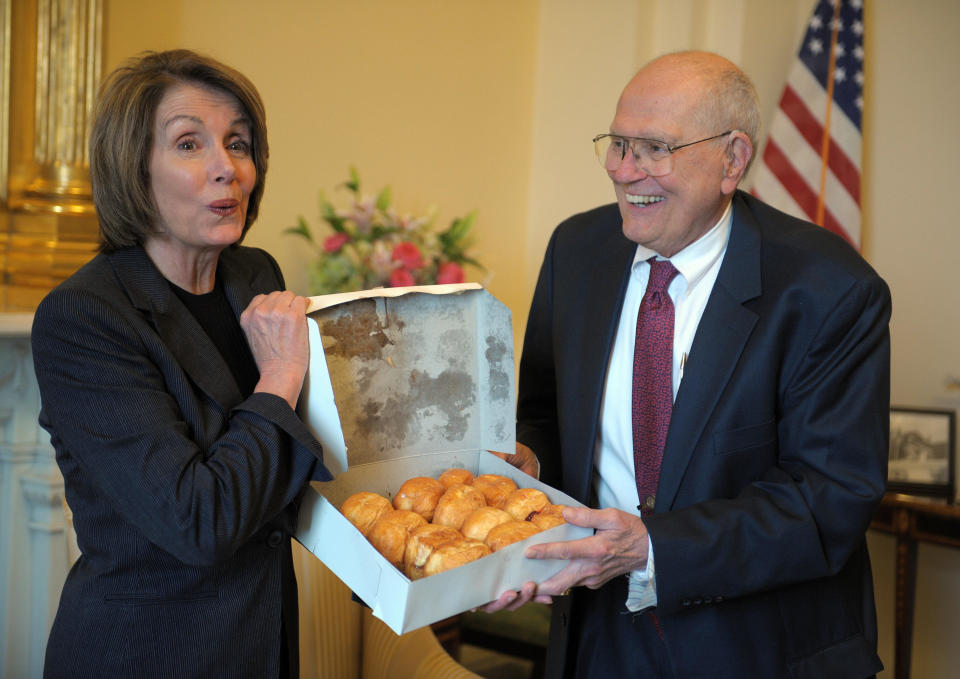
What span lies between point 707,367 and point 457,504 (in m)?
0.54

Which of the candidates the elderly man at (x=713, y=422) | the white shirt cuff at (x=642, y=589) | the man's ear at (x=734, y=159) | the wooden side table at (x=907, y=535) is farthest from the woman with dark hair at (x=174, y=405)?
the wooden side table at (x=907, y=535)

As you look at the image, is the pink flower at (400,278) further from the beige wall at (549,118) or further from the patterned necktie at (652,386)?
the patterned necktie at (652,386)

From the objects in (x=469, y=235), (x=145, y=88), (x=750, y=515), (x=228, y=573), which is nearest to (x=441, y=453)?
(x=228, y=573)

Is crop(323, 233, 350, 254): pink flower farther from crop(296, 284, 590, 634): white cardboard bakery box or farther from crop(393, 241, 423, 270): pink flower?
crop(296, 284, 590, 634): white cardboard bakery box

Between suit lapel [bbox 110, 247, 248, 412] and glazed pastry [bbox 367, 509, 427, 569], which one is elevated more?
suit lapel [bbox 110, 247, 248, 412]

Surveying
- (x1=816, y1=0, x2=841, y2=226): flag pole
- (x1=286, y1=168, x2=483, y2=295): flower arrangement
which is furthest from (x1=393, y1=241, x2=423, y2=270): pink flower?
(x1=816, y1=0, x2=841, y2=226): flag pole

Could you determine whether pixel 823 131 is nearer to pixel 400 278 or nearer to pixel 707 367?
pixel 400 278

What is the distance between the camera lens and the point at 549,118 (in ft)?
15.3

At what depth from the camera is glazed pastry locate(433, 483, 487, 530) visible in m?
1.60

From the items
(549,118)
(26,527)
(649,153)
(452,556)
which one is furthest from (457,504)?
(549,118)

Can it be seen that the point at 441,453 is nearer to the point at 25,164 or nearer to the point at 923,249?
the point at 25,164

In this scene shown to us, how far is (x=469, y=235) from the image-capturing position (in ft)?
14.2

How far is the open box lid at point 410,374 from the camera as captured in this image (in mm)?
1591

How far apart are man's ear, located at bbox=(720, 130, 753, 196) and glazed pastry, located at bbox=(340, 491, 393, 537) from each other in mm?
936
